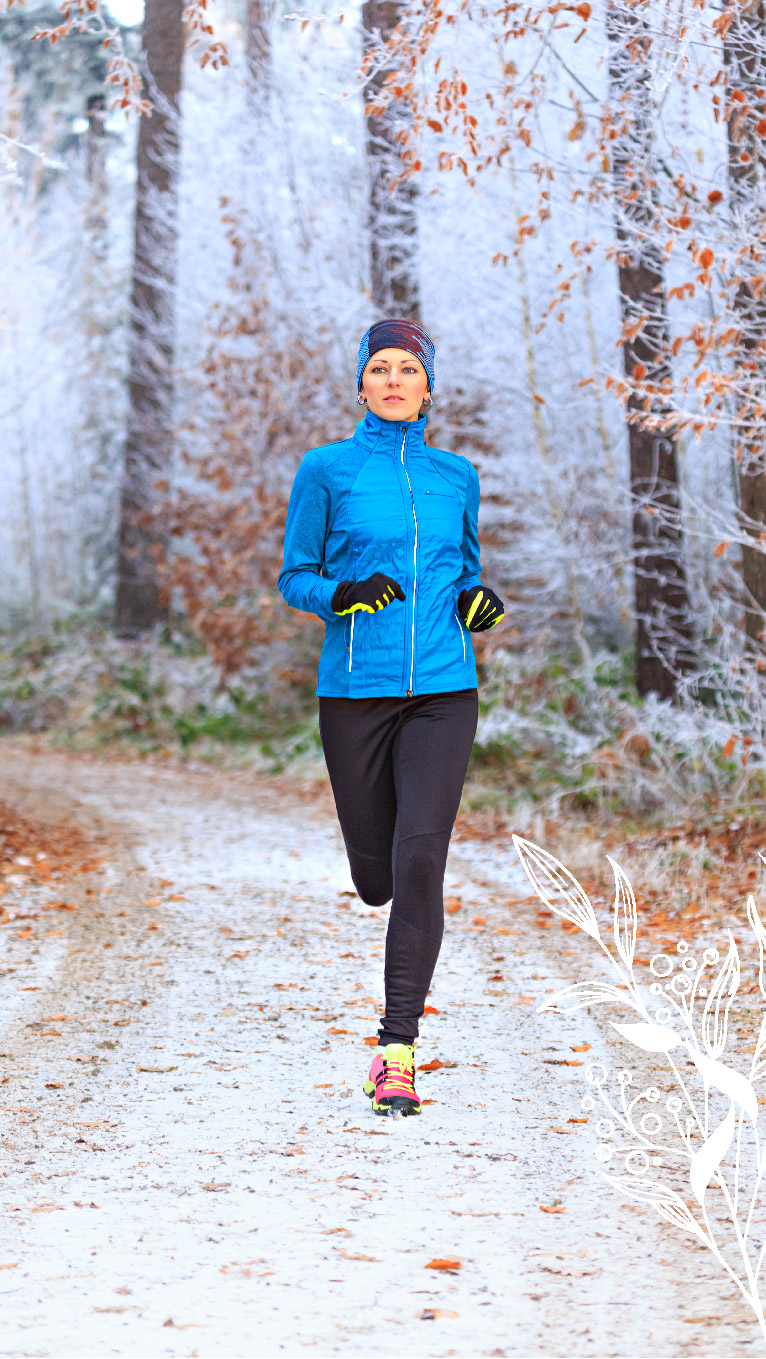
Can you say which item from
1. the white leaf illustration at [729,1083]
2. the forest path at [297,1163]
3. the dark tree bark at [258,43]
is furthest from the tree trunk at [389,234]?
the white leaf illustration at [729,1083]

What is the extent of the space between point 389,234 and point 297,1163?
987cm

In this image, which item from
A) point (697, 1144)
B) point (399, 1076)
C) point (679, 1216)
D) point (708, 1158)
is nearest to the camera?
point (708, 1158)

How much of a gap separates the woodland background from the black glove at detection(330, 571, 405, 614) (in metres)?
2.88

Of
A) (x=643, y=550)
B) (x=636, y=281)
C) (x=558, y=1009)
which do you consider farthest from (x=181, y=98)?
(x=558, y=1009)

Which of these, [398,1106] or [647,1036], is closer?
[647,1036]

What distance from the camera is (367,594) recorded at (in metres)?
3.66

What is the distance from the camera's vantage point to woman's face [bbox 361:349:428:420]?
3.94 metres

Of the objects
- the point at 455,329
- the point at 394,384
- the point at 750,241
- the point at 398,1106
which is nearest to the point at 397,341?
the point at 394,384

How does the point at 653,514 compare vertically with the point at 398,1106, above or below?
above

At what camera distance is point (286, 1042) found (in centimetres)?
465

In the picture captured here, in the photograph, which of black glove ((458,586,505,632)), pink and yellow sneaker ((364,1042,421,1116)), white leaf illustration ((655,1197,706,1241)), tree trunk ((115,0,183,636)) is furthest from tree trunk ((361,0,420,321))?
white leaf illustration ((655,1197,706,1241))

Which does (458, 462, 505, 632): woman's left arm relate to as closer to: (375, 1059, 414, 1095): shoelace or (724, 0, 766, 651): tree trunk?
(375, 1059, 414, 1095): shoelace

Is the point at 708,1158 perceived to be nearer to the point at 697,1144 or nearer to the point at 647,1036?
the point at 647,1036

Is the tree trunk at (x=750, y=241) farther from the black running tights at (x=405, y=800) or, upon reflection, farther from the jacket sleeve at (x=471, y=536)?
the black running tights at (x=405, y=800)
